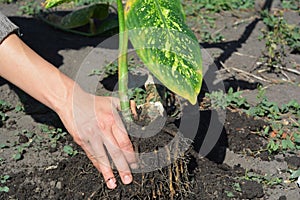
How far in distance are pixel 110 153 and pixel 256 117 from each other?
0.91 metres

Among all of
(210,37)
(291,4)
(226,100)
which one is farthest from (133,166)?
(291,4)

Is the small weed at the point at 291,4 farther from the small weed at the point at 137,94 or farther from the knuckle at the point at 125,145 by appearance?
the knuckle at the point at 125,145

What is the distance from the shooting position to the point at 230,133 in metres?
2.06

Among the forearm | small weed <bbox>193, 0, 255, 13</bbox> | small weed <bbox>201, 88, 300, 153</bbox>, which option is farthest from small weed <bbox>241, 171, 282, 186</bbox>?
small weed <bbox>193, 0, 255, 13</bbox>

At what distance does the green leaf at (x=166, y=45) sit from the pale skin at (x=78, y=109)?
0.26 meters

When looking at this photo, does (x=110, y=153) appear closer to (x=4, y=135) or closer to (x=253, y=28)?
(x=4, y=135)

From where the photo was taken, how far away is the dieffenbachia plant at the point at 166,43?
1.29m

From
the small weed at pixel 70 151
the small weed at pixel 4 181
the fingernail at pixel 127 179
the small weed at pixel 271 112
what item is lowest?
the small weed at pixel 271 112

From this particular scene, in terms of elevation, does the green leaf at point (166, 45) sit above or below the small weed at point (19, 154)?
above

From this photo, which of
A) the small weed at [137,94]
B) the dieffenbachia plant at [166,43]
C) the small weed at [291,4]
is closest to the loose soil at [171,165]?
the small weed at [137,94]

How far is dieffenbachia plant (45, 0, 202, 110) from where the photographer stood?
1.29 metres

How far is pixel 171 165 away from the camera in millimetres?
1602

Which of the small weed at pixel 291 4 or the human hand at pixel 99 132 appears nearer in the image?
the human hand at pixel 99 132

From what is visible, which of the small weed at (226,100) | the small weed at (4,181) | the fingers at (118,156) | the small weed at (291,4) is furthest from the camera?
the small weed at (291,4)
